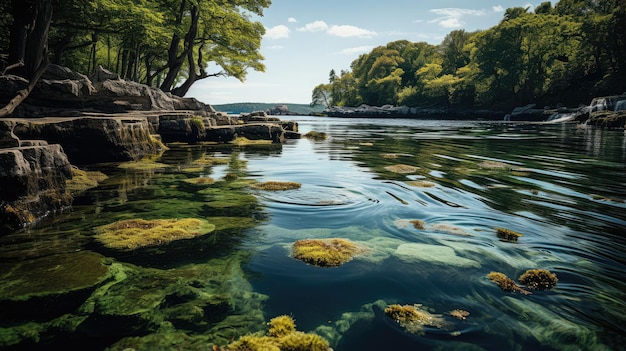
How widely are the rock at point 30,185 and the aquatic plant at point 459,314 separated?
6.99 meters

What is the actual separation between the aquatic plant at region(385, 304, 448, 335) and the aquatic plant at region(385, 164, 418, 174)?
890cm

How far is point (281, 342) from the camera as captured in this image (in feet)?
10.6

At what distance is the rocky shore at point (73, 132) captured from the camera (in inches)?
253

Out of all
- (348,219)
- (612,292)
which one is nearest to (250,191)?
(348,219)

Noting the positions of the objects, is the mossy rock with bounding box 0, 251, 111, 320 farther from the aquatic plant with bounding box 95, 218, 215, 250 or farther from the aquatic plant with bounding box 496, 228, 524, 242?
the aquatic plant with bounding box 496, 228, 524, 242

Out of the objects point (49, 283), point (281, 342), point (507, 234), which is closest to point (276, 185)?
point (507, 234)

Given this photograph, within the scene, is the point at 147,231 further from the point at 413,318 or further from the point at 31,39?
the point at 31,39

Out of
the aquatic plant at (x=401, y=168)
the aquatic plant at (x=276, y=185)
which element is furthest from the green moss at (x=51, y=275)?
the aquatic plant at (x=401, y=168)

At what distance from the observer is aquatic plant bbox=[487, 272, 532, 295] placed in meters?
4.26

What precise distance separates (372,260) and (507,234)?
2632mm

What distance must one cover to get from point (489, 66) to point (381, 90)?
47722mm

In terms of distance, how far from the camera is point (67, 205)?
24.7 ft

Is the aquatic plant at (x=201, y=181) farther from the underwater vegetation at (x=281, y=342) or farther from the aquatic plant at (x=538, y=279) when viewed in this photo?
the aquatic plant at (x=538, y=279)

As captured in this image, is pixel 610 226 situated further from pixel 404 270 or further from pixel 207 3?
pixel 207 3
